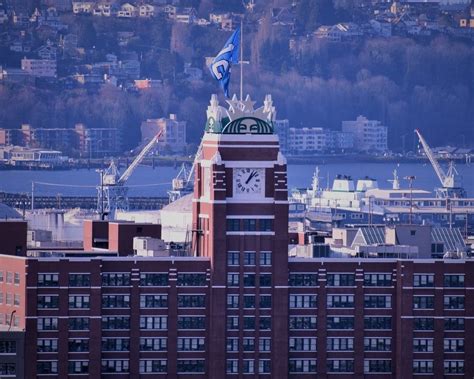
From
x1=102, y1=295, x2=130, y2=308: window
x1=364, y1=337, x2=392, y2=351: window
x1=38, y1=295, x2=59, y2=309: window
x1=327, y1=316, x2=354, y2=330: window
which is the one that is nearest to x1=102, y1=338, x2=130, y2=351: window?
x1=102, y1=295, x2=130, y2=308: window

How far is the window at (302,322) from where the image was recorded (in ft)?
279

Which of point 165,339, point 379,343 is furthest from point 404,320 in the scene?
point 165,339

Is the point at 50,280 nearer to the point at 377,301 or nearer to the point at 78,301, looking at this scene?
the point at 78,301

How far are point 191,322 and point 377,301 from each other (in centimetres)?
520

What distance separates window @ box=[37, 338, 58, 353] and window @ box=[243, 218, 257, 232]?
6.04m

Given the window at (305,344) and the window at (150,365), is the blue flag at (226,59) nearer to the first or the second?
the window at (305,344)

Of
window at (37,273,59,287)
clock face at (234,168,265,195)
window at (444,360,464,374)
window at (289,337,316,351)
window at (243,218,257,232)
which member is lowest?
window at (444,360,464,374)

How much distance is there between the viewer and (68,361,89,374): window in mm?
83125

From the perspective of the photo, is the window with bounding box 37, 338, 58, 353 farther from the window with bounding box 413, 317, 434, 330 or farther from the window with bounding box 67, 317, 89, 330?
the window with bounding box 413, 317, 434, 330

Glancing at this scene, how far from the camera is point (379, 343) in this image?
281ft

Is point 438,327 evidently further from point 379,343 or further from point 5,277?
point 5,277

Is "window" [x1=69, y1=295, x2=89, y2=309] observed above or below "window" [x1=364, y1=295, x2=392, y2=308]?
below

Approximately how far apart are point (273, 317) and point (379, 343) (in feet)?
10.2

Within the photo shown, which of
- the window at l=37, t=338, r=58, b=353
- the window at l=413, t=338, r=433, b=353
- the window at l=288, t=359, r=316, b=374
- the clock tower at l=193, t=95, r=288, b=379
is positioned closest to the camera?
the window at l=37, t=338, r=58, b=353
